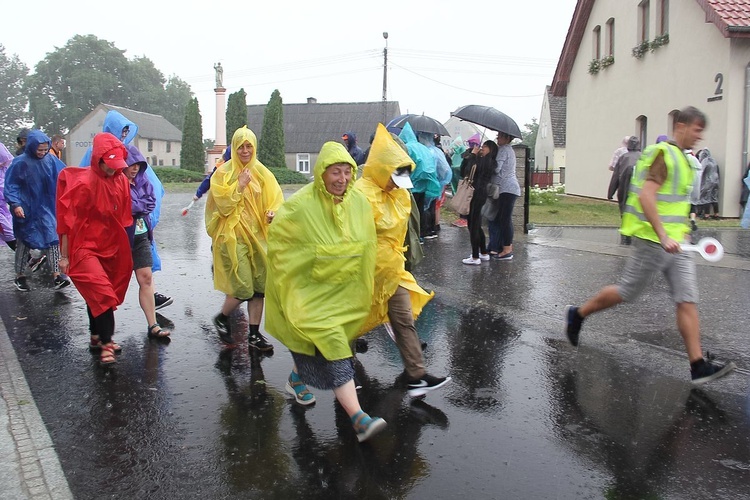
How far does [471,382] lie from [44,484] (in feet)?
9.23

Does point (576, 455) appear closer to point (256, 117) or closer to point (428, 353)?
point (428, 353)

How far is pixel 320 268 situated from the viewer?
392 cm

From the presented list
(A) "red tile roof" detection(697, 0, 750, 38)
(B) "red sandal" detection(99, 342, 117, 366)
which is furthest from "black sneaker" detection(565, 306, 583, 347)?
(A) "red tile roof" detection(697, 0, 750, 38)

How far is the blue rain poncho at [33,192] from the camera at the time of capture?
8117 millimetres

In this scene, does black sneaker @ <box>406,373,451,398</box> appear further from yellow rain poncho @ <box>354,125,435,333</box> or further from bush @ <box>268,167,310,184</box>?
bush @ <box>268,167,310,184</box>

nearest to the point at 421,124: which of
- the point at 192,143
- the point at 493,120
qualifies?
the point at 493,120

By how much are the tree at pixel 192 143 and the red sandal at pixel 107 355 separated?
59719mm

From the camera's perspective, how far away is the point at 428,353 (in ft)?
18.9

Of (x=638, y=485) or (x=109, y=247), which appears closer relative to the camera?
(x=638, y=485)

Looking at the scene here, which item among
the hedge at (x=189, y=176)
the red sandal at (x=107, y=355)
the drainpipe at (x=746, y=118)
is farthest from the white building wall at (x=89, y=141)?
the red sandal at (x=107, y=355)

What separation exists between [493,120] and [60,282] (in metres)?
6.01

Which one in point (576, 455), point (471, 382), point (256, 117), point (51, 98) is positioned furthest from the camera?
point (51, 98)

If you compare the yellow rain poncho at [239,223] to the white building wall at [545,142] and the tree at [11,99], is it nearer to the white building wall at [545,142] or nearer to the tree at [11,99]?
the white building wall at [545,142]

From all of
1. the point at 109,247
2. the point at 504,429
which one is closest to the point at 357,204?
the point at 504,429
